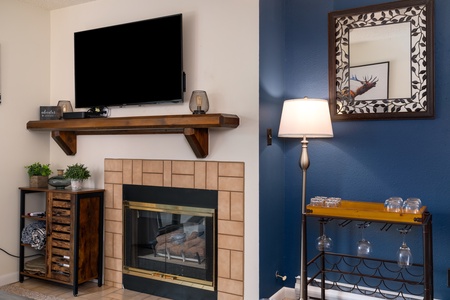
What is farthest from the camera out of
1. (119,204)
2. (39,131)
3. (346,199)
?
(39,131)

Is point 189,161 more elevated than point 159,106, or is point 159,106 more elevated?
point 159,106

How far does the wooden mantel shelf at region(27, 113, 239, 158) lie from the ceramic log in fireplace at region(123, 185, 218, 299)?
1.25 ft

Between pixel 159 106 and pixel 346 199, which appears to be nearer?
pixel 346 199

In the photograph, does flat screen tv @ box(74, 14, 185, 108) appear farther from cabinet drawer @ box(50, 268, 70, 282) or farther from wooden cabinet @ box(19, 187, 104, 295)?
cabinet drawer @ box(50, 268, 70, 282)

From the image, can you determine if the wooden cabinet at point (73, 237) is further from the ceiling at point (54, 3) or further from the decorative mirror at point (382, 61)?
the decorative mirror at point (382, 61)

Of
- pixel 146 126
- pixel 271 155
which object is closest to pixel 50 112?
pixel 146 126

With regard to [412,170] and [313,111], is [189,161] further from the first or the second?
[412,170]

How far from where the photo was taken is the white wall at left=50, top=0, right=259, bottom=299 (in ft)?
8.73

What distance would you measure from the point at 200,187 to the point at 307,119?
0.85 m

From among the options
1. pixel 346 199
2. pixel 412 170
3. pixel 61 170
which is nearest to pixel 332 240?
pixel 346 199

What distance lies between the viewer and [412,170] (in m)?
2.58

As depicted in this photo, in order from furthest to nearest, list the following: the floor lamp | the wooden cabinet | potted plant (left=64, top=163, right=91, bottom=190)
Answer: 1. potted plant (left=64, top=163, right=91, bottom=190)
2. the wooden cabinet
3. the floor lamp

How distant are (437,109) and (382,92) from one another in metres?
0.33

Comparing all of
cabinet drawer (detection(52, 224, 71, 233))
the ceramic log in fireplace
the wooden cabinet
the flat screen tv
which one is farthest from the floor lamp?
cabinet drawer (detection(52, 224, 71, 233))
